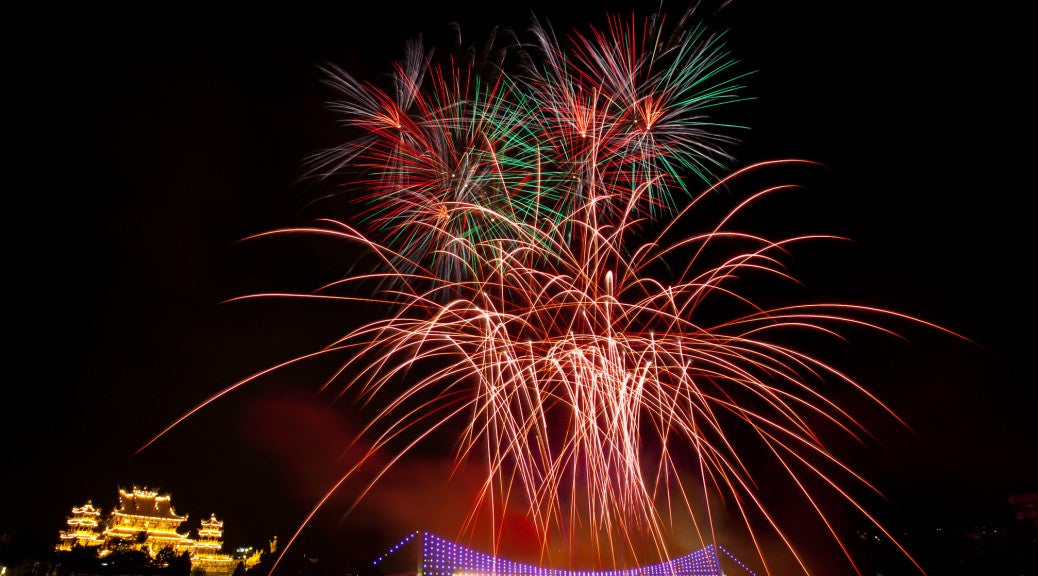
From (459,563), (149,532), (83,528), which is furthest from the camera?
(149,532)

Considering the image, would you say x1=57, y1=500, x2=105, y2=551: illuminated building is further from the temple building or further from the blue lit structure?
the blue lit structure

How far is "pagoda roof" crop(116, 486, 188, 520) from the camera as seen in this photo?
29.5 m

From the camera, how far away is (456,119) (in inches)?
377

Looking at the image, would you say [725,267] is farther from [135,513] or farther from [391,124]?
[135,513]

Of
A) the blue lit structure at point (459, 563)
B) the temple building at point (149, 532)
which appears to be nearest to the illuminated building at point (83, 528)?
the temple building at point (149, 532)

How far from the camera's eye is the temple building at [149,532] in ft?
90.3

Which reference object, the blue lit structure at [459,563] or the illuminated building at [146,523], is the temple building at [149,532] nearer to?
the illuminated building at [146,523]

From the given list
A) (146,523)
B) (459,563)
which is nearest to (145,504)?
(146,523)

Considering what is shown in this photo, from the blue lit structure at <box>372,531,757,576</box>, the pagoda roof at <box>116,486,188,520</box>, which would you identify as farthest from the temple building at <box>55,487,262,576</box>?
the blue lit structure at <box>372,531,757,576</box>

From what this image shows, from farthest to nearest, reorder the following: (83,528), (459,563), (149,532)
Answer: (149,532)
(83,528)
(459,563)

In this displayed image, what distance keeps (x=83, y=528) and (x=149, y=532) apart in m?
Answer: 2.77

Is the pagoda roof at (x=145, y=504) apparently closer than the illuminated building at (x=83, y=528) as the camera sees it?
No

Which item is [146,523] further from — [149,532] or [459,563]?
[459,563]

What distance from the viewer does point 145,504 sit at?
2995cm
